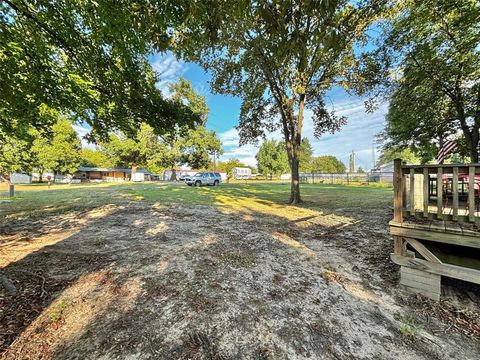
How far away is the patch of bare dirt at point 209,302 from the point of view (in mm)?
2105

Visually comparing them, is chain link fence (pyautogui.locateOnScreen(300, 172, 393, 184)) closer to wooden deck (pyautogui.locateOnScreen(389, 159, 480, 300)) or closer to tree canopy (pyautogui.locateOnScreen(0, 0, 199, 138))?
tree canopy (pyautogui.locateOnScreen(0, 0, 199, 138))

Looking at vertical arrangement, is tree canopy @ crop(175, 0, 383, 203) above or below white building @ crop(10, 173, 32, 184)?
above

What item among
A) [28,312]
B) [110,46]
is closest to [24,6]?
[110,46]

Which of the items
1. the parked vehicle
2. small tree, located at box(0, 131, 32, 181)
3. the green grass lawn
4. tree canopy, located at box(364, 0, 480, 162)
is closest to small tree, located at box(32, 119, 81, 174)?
small tree, located at box(0, 131, 32, 181)

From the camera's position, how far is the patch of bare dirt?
2.11 metres

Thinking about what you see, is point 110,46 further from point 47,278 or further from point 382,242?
point 382,242

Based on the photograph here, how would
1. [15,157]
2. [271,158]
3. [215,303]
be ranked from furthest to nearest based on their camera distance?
[271,158], [15,157], [215,303]

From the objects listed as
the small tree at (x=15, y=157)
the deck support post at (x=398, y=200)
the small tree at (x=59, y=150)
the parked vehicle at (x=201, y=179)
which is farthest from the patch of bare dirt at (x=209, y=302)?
the small tree at (x=59, y=150)

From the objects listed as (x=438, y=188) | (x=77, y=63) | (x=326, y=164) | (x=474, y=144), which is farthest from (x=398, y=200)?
(x=326, y=164)

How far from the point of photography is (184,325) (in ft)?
7.77

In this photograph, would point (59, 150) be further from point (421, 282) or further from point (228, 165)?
point (228, 165)

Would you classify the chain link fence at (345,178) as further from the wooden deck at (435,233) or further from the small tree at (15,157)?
the small tree at (15,157)

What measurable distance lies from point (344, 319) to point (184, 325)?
176cm

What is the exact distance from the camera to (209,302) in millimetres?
2795
